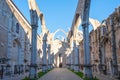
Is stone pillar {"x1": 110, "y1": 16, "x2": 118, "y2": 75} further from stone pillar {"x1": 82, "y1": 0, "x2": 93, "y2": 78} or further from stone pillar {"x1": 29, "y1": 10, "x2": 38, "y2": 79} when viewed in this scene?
stone pillar {"x1": 29, "y1": 10, "x2": 38, "y2": 79}

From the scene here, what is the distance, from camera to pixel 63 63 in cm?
7012

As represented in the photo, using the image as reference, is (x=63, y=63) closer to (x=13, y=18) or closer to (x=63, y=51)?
(x=63, y=51)

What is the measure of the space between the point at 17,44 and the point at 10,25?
559 centimetres

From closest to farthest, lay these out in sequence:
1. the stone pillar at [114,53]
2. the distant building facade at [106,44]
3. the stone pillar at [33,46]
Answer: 1. the stone pillar at [33,46]
2. the distant building facade at [106,44]
3. the stone pillar at [114,53]

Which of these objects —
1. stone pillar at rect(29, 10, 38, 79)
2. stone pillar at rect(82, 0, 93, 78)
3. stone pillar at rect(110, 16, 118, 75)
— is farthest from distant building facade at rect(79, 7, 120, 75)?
stone pillar at rect(29, 10, 38, 79)

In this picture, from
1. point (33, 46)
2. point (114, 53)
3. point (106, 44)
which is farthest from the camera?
point (106, 44)

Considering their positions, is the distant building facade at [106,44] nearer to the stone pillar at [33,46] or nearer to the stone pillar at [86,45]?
the stone pillar at [86,45]

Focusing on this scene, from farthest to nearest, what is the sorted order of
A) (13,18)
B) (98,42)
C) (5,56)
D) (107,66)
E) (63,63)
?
(63,63) → (98,42) → (13,18) → (107,66) → (5,56)

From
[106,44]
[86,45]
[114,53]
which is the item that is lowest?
[114,53]

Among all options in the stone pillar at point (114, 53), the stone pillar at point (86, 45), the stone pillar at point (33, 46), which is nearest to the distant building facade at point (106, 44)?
the stone pillar at point (114, 53)

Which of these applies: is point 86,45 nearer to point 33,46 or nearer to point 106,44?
point 33,46

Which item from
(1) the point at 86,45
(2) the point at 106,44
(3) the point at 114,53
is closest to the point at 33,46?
(1) the point at 86,45

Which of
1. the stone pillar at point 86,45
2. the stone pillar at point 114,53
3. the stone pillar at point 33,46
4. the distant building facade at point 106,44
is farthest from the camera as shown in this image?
the stone pillar at point 114,53

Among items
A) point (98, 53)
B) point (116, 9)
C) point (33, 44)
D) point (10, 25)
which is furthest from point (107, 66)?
point (10, 25)
